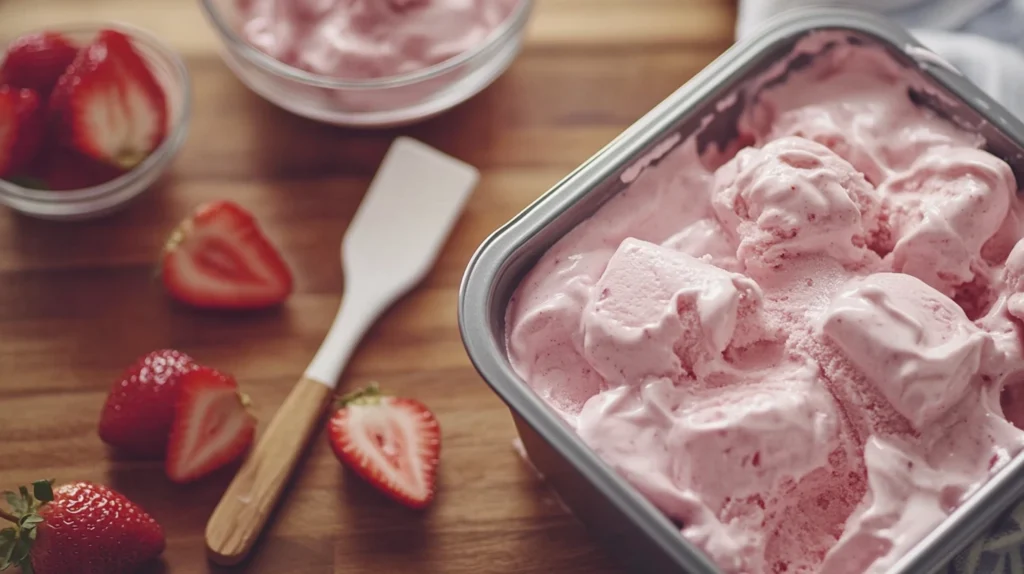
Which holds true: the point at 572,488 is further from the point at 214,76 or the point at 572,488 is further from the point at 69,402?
the point at 214,76

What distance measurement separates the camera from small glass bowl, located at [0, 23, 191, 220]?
1.46 metres

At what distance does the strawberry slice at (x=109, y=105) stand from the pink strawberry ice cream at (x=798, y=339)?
0.72 m

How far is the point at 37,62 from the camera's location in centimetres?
152

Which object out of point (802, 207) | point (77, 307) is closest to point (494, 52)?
point (802, 207)

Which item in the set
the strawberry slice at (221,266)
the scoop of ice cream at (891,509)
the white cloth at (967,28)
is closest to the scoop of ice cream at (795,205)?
the scoop of ice cream at (891,509)

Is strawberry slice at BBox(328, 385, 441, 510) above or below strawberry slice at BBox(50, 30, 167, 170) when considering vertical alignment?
below

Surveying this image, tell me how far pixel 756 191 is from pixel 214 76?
94 cm

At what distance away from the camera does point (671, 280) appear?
1047mm

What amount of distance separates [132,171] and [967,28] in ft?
4.11

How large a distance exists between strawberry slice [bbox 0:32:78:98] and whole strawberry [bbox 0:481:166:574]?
0.65 m

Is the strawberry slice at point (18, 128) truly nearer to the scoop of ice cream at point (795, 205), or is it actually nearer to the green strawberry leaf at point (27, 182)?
the green strawberry leaf at point (27, 182)

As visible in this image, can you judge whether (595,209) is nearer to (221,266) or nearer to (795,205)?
(795,205)

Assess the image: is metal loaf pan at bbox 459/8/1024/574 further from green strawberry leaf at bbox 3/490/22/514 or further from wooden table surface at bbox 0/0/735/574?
green strawberry leaf at bbox 3/490/22/514

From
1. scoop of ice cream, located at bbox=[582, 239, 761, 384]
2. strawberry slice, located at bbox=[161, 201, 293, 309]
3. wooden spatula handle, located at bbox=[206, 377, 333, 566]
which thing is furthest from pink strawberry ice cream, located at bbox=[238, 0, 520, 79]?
scoop of ice cream, located at bbox=[582, 239, 761, 384]
